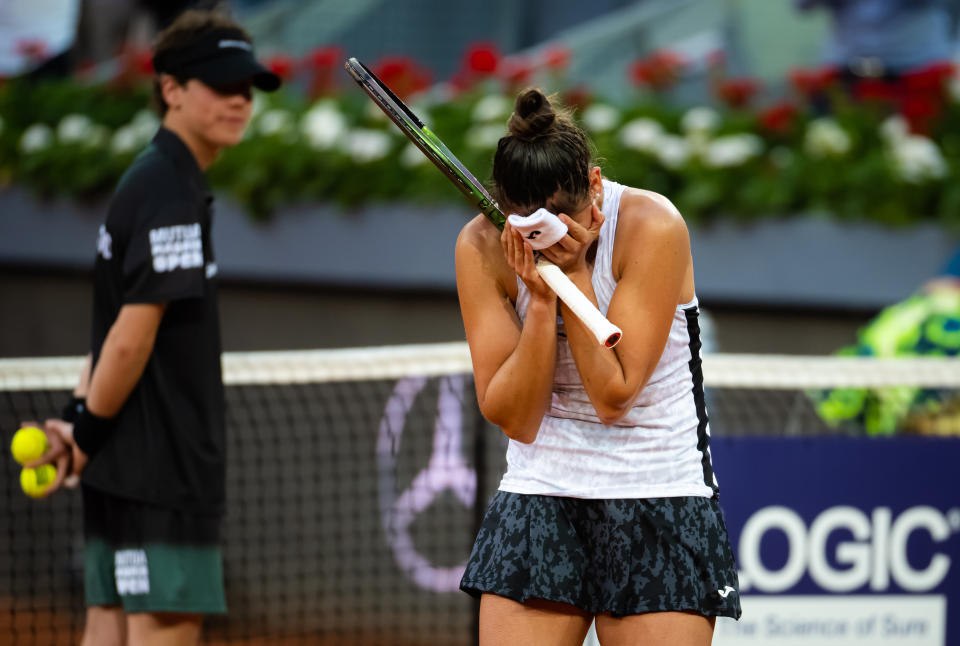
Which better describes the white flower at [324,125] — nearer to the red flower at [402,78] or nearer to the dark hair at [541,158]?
the red flower at [402,78]

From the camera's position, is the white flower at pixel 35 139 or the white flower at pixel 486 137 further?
the white flower at pixel 35 139

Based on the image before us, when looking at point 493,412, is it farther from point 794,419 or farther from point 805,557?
point 794,419

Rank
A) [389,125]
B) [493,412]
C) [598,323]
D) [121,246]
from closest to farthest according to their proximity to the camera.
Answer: [598,323]
[493,412]
[121,246]
[389,125]

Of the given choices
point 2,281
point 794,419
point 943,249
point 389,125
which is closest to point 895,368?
point 794,419

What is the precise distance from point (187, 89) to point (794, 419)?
326 cm

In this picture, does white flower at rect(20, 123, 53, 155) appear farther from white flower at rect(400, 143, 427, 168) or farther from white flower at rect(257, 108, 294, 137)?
white flower at rect(400, 143, 427, 168)

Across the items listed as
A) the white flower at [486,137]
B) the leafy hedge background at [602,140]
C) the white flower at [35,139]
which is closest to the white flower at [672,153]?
the leafy hedge background at [602,140]

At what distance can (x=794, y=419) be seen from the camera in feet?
17.5

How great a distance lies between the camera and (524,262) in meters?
2.17

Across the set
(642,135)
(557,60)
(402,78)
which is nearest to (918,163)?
(642,135)

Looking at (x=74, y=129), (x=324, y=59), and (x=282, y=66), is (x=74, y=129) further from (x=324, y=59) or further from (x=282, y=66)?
(x=324, y=59)

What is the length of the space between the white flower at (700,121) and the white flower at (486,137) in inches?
35.3

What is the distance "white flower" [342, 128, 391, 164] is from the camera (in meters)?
6.08

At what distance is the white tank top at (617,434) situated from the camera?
232cm
